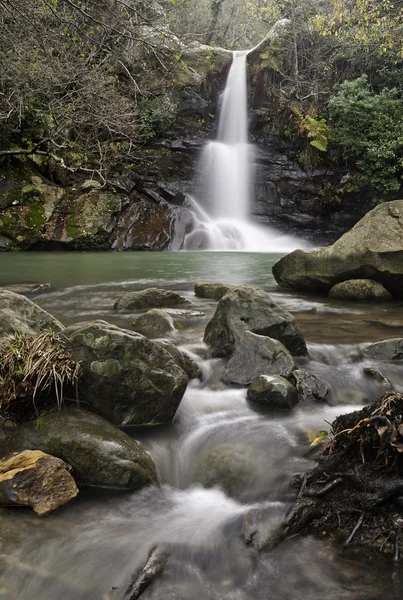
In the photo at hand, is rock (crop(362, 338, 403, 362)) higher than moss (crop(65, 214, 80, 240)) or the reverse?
the reverse

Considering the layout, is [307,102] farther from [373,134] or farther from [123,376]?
[123,376]

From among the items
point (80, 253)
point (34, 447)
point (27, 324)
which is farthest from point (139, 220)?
point (34, 447)

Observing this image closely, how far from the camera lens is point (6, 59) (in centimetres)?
1001

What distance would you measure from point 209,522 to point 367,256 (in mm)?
6607

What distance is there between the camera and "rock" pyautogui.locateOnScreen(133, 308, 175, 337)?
6.25m

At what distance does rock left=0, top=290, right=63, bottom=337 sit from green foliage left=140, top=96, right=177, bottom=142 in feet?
62.5

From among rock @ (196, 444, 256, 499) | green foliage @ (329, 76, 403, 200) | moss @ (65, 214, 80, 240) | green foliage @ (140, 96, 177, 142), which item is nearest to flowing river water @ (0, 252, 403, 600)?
rock @ (196, 444, 256, 499)

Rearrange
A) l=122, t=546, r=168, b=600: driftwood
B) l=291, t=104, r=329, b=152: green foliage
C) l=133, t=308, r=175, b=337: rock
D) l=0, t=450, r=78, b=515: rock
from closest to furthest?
l=122, t=546, r=168, b=600: driftwood
l=0, t=450, r=78, b=515: rock
l=133, t=308, r=175, b=337: rock
l=291, t=104, r=329, b=152: green foliage

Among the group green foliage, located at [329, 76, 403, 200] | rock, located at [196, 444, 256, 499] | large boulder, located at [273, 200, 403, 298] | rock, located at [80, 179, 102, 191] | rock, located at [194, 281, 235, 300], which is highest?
green foliage, located at [329, 76, 403, 200]

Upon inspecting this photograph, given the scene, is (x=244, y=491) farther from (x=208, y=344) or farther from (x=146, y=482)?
(x=208, y=344)

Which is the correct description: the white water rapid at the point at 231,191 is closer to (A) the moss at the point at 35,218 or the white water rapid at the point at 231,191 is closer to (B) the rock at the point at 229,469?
(A) the moss at the point at 35,218

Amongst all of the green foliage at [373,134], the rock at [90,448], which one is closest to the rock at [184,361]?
the rock at [90,448]

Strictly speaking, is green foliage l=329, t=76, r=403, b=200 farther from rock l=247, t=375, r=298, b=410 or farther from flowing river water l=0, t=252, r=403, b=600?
rock l=247, t=375, r=298, b=410

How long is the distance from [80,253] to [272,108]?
539 inches
